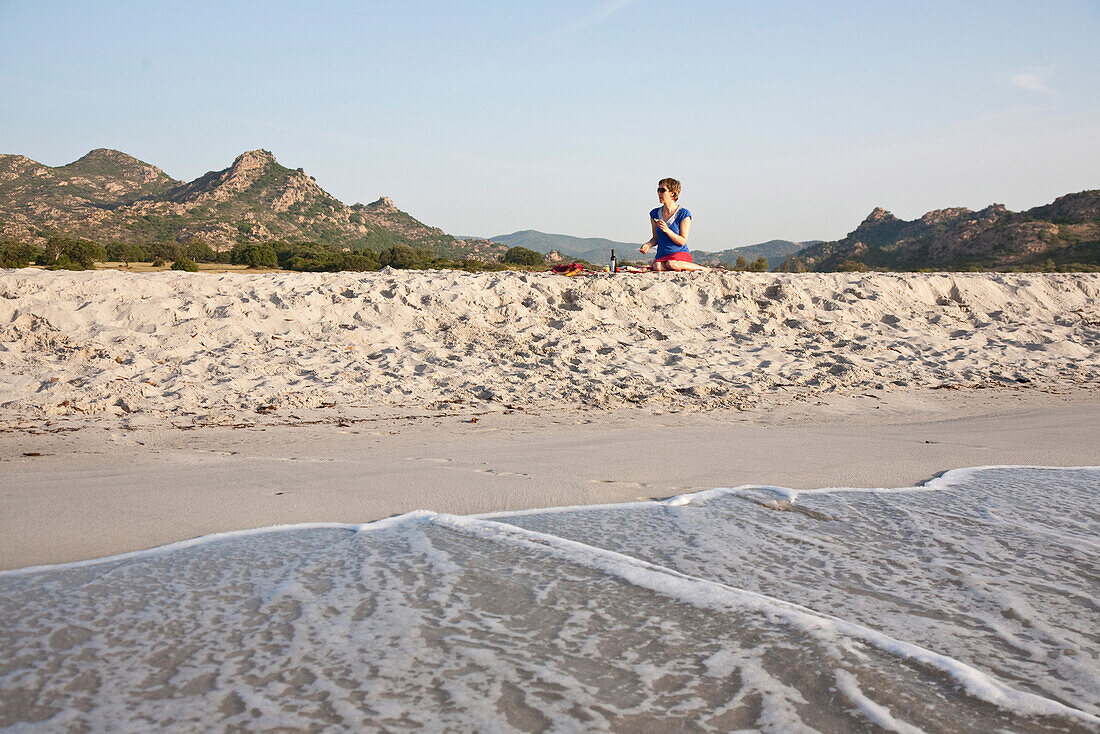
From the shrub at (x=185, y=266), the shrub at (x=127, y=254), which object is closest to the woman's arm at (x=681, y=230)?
the shrub at (x=185, y=266)

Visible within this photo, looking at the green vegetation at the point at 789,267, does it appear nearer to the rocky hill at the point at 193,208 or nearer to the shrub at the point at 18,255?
the shrub at the point at 18,255

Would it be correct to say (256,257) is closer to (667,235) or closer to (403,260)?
(403,260)

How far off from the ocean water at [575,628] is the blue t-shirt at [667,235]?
6.76 m

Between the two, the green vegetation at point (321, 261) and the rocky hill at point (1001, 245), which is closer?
the green vegetation at point (321, 261)

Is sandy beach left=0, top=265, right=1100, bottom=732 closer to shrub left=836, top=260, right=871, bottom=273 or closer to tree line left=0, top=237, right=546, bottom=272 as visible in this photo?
tree line left=0, top=237, right=546, bottom=272

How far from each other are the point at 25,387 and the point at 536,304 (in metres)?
5.02

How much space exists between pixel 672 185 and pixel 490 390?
4.67 meters

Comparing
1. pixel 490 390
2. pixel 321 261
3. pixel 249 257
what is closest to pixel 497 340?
pixel 490 390

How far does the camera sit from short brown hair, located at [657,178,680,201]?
9.29m

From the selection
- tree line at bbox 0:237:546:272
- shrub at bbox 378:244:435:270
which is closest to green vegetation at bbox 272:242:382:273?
tree line at bbox 0:237:546:272

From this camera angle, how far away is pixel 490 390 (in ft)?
20.3

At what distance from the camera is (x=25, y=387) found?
5.66 meters

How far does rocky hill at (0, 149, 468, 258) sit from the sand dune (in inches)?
1640

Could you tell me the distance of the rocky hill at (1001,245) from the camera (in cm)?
3022
